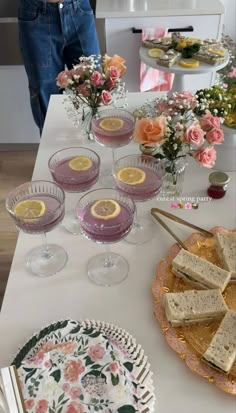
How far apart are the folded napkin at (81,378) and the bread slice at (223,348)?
0.43ft

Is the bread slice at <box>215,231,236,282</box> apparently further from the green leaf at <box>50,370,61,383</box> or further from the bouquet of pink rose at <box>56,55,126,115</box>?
the bouquet of pink rose at <box>56,55,126,115</box>

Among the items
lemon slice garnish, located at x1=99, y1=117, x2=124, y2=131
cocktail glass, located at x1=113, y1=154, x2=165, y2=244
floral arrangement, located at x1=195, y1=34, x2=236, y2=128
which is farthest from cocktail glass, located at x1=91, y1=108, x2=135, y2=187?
floral arrangement, located at x1=195, y1=34, x2=236, y2=128

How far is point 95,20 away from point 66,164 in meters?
1.28

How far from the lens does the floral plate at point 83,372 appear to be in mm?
726

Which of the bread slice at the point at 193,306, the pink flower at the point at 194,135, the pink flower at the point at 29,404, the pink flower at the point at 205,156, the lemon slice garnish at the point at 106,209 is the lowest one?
the pink flower at the point at 29,404

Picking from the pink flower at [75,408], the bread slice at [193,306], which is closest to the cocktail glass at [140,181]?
the bread slice at [193,306]

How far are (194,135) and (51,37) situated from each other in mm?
1229

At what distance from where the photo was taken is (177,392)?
78 cm

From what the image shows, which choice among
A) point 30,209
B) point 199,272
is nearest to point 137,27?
point 30,209

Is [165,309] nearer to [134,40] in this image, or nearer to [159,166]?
[159,166]

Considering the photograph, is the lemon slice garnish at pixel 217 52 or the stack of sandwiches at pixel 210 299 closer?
the stack of sandwiches at pixel 210 299

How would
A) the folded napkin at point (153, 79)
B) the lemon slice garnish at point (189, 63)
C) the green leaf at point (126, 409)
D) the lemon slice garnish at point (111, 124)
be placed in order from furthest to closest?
the folded napkin at point (153, 79) < the lemon slice garnish at point (189, 63) < the lemon slice garnish at point (111, 124) < the green leaf at point (126, 409)

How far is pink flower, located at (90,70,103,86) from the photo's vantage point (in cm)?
127

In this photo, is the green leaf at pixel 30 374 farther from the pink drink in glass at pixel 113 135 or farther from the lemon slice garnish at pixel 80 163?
the pink drink in glass at pixel 113 135
